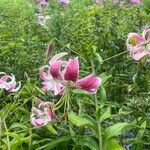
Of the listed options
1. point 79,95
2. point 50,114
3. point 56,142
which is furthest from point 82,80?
point 79,95

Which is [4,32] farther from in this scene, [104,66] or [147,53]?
[147,53]

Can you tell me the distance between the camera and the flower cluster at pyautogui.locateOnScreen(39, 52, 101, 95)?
1606mm

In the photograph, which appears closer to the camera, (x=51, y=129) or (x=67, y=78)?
(x=67, y=78)

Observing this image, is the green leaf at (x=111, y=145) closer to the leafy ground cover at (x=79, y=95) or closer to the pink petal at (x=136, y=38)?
the leafy ground cover at (x=79, y=95)

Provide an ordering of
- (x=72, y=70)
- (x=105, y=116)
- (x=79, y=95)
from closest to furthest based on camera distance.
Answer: (x=72, y=70)
(x=105, y=116)
(x=79, y=95)

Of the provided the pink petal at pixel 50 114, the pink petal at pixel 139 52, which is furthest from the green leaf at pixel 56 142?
the pink petal at pixel 139 52

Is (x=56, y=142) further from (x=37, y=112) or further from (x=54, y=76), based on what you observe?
(x=54, y=76)

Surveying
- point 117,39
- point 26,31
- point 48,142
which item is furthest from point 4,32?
point 48,142

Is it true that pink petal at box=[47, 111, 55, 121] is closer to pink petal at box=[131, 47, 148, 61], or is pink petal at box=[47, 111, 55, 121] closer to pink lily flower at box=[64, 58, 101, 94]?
pink lily flower at box=[64, 58, 101, 94]

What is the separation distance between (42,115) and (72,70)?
7.7 inches

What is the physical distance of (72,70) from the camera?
5.26 feet

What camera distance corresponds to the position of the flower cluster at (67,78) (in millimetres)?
1606

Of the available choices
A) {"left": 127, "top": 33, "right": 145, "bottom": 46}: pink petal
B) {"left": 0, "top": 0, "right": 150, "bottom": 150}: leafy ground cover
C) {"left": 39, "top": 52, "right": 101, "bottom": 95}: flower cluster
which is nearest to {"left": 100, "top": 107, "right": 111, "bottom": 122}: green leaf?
{"left": 0, "top": 0, "right": 150, "bottom": 150}: leafy ground cover

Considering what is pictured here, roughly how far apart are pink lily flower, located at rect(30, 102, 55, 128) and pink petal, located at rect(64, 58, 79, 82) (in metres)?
0.12
